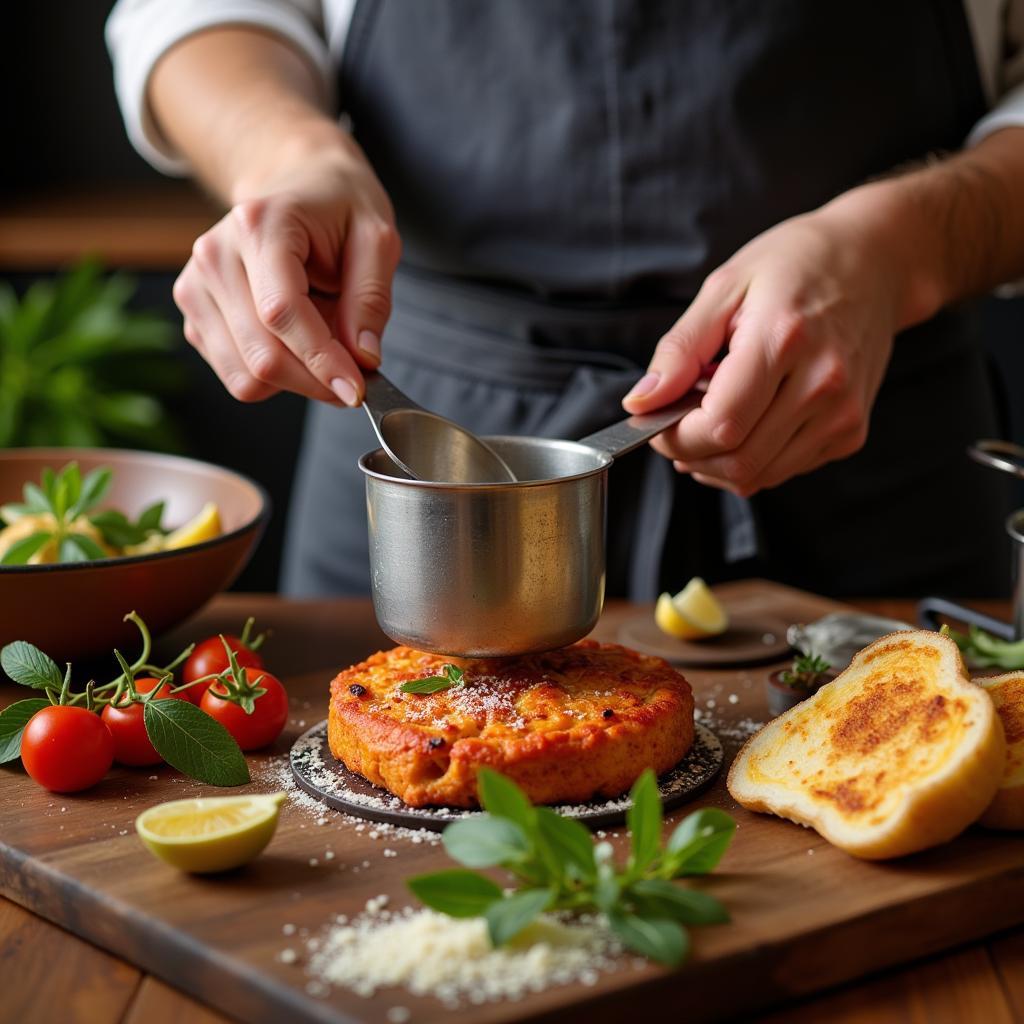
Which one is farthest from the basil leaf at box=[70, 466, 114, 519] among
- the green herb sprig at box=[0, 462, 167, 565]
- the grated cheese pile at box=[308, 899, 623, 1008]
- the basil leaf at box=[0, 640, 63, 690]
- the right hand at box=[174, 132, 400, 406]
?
the grated cheese pile at box=[308, 899, 623, 1008]

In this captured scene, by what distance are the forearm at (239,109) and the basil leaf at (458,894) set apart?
1.19 m

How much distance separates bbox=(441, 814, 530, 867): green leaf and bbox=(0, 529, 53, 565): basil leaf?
0.93m

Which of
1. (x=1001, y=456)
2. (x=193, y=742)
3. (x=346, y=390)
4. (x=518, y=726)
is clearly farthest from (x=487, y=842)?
(x=1001, y=456)

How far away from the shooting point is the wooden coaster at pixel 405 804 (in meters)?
1.43

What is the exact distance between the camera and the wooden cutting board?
1122 millimetres

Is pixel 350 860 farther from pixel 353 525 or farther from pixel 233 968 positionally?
pixel 353 525

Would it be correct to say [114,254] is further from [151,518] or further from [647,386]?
[647,386]

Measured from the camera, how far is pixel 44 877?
1332 mm

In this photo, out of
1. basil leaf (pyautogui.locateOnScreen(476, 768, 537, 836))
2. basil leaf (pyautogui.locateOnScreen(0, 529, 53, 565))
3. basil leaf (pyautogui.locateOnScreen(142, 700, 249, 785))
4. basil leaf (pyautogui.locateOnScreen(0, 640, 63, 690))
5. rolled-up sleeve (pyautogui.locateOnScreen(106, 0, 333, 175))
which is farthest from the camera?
rolled-up sleeve (pyautogui.locateOnScreen(106, 0, 333, 175))

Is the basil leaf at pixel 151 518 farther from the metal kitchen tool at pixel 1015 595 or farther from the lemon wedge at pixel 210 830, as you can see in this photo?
the metal kitchen tool at pixel 1015 595

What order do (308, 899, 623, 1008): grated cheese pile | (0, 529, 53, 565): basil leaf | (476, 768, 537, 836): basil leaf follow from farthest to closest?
(0, 529, 53, 565): basil leaf < (476, 768, 537, 836): basil leaf < (308, 899, 623, 1008): grated cheese pile

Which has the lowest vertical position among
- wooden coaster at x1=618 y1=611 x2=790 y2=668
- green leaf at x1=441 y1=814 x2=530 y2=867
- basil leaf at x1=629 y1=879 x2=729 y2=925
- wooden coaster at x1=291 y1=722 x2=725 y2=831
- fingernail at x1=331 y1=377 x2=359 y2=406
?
wooden coaster at x1=618 y1=611 x2=790 y2=668

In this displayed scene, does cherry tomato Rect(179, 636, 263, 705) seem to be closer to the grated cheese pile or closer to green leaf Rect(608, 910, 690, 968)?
the grated cheese pile

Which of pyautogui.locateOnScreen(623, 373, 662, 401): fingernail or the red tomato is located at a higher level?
pyautogui.locateOnScreen(623, 373, 662, 401): fingernail
